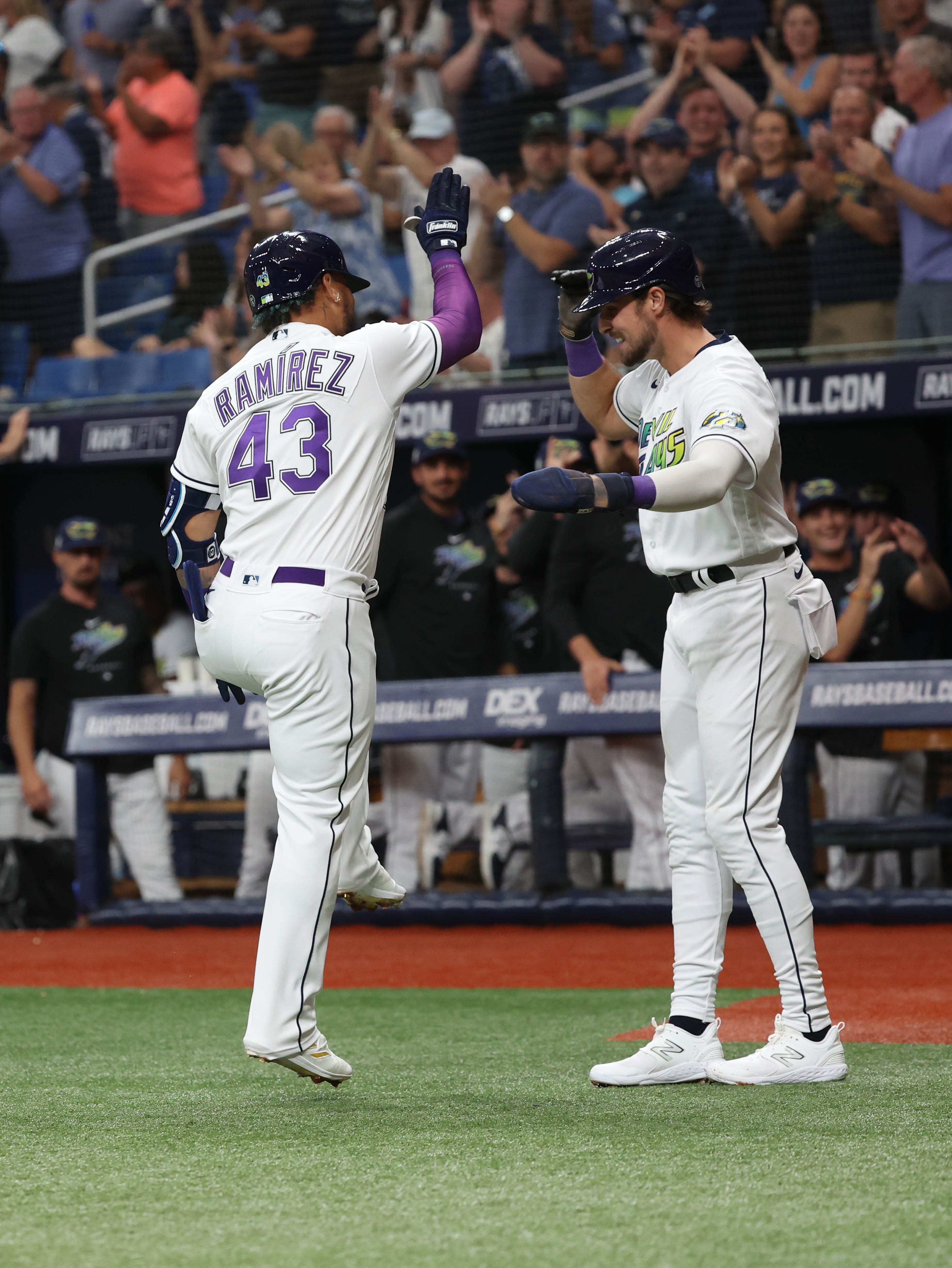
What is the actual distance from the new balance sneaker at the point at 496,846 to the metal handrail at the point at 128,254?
4.31 metres

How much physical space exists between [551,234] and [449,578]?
6.70 ft

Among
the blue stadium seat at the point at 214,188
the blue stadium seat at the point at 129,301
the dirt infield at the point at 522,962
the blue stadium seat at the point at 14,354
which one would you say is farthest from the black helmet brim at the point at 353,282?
the blue stadium seat at the point at 14,354

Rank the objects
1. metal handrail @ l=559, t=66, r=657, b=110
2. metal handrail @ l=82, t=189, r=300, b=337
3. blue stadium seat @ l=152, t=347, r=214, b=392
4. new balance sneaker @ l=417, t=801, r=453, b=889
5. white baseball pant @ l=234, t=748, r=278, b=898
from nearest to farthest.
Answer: new balance sneaker @ l=417, t=801, r=453, b=889 < white baseball pant @ l=234, t=748, r=278, b=898 < metal handrail @ l=559, t=66, r=657, b=110 < blue stadium seat @ l=152, t=347, r=214, b=392 < metal handrail @ l=82, t=189, r=300, b=337

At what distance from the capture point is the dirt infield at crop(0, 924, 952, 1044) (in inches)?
205

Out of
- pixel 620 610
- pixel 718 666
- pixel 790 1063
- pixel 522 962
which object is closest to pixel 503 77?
pixel 620 610

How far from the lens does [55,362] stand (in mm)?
10266

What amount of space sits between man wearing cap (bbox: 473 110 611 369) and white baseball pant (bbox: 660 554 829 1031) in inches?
204

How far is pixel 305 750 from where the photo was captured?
11.5 ft

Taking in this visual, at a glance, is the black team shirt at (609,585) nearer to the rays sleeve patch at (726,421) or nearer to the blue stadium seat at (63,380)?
the blue stadium seat at (63,380)

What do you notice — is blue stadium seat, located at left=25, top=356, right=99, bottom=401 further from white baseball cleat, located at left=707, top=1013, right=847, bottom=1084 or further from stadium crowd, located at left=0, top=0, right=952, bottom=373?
white baseball cleat, located at left=707, top=1013, right=847, bottom=1084

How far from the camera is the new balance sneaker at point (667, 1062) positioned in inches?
144

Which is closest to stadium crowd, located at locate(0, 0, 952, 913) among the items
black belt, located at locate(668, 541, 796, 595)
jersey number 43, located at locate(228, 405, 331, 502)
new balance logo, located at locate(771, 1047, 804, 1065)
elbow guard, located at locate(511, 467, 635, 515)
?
black belt, located at locate(668, 541, 796, 595)

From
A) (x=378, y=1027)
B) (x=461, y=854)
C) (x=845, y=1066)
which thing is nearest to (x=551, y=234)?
(x=461, y=854)

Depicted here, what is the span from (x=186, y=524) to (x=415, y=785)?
4253 mm
